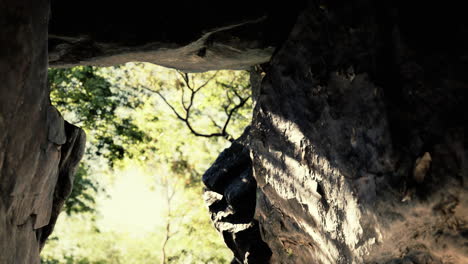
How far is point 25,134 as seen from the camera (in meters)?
4.69

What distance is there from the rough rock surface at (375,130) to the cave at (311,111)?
14 millimetres

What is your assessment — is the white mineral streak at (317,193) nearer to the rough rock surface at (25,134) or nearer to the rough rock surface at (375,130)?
the rough rock surface at (375,130)

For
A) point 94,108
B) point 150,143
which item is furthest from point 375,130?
point 150,143

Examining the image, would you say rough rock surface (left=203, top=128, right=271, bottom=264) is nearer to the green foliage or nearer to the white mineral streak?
the white mineral streak

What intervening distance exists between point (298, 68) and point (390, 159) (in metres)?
1.90

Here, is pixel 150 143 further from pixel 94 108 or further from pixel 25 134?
pixel 25 134

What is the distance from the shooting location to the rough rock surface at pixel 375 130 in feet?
14.6

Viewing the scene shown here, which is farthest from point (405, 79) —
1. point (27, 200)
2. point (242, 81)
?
point (242, 81)

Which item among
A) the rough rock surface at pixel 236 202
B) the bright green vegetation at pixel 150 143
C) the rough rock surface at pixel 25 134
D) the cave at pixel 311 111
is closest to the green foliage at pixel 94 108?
the bright green vegetation at pixel 150 143

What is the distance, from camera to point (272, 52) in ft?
21.9

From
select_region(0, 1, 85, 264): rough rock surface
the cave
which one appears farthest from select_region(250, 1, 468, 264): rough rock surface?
select_region(0, 1, 85, 264): rough rock surface

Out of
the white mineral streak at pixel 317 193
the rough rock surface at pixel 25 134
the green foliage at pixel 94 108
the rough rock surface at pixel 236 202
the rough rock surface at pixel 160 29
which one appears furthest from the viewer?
the green foliage at pixel 94 108

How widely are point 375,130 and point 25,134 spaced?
3.74 meters

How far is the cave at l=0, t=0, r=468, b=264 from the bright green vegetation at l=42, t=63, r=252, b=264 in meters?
7.23
